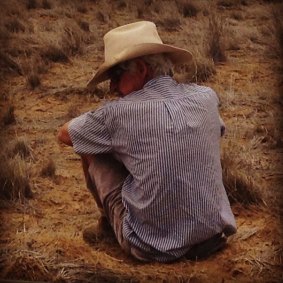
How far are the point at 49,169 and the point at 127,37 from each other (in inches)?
25.0

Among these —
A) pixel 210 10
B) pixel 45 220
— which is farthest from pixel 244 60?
pixel 45 220

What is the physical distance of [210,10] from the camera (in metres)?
2.31

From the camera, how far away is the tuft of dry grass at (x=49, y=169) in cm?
238

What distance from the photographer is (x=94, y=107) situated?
7.72 ft

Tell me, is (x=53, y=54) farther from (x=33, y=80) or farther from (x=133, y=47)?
(x=133, y=47)

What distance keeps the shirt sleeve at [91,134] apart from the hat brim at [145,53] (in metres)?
0.17

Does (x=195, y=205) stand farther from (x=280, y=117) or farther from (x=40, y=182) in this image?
(x=40, y=182)

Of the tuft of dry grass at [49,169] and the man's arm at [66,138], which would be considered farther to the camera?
the tuft of dry grass at [49,169]

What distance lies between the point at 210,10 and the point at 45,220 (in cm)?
105

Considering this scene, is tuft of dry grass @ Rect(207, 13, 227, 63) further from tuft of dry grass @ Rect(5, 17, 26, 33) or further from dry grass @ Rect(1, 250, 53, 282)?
dry grass @ Rect(1, 250, 53, 282)

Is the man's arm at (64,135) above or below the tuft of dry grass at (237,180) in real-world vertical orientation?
above

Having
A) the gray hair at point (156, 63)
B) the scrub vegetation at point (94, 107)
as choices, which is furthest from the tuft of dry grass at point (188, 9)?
the gray hair at point (156, 63)

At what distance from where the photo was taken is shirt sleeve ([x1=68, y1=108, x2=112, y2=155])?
81.6 inches

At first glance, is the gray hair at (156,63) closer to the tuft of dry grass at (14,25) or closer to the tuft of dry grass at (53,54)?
the tuft of dry grass at (53,54)
